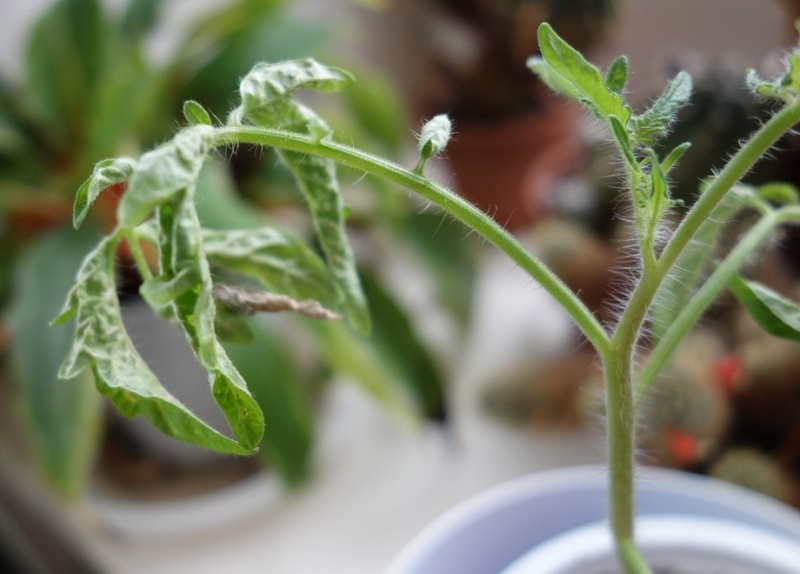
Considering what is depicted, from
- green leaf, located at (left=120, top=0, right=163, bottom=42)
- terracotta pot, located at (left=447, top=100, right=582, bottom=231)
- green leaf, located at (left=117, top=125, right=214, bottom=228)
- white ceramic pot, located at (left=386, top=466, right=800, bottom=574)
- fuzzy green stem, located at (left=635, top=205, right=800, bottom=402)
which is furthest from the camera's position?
terracotta pot, located at (left=447, top=100, right=582, bottom=231)

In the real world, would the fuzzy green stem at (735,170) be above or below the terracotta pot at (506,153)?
below

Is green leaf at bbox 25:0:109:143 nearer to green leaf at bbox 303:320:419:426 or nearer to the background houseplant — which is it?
the background houseplant

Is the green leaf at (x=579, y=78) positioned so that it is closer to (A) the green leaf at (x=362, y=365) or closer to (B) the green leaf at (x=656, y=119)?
(B) the green leaf at (x=656, y=119)

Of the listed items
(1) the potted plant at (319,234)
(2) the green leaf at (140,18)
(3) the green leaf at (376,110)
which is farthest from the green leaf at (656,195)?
(2) the green leaf at (140,18)

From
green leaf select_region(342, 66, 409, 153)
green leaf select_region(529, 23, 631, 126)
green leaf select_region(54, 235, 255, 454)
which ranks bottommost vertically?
green leaf select_region(54, 235, 255, 454)

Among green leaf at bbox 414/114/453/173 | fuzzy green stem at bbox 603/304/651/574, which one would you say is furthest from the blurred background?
green leaf at bbox 414/114/453/173

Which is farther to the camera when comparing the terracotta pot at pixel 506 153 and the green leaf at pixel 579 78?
the terracotta pot at pixel 506 153

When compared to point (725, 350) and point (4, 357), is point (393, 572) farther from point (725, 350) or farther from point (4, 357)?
point (4, 357)
